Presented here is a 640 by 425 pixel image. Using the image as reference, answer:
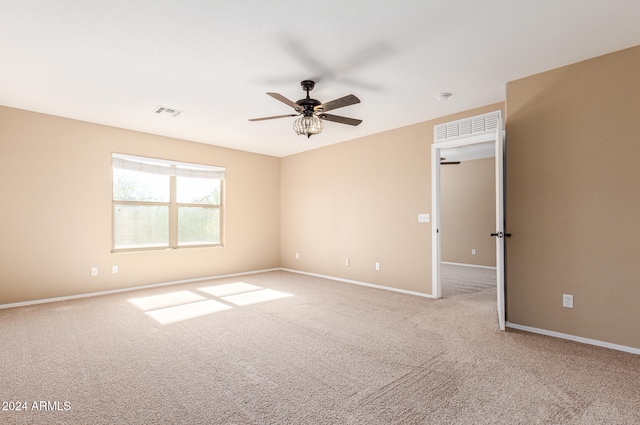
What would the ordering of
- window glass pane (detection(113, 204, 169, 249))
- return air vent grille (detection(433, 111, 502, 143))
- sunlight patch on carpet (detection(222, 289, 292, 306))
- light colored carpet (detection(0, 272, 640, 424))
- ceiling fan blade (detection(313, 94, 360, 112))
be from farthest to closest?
window glass pane (detection(113, 204, 169, 249)) → sunlight patch on carpet (detection(222, 289, 292, 306)) → return air vent grille (detection(433, 111, 502, 143)) → ceiling fan blade (detection(313, 94, 360, 112)) → light colored carpet (detection(0, 272, 640, 424))

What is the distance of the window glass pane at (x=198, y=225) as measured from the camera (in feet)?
19.2

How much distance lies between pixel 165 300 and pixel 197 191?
227 cm

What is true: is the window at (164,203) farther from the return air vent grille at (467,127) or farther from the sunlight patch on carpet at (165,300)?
the return air vent grille at (467,127)

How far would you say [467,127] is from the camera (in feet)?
13.9

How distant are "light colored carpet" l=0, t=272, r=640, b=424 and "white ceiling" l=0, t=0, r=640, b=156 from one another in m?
2.63

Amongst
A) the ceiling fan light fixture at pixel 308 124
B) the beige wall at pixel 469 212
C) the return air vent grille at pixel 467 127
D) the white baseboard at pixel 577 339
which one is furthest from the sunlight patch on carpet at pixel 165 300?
the beige wall at pixel 469 212

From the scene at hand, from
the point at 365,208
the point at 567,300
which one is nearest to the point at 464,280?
the point at 365,208

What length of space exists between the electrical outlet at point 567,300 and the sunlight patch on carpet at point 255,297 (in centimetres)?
334

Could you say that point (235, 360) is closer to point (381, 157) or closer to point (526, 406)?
point (526, 406)

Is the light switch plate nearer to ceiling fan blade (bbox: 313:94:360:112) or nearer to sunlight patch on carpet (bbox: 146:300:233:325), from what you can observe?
ceiling fan blade (bbox: 313:94:360:112)

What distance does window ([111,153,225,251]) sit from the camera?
5156mm

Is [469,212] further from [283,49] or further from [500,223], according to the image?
[283,49]

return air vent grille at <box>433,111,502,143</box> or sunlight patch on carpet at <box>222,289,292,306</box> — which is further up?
return air vent grille at <box>433,111,502,143</box>

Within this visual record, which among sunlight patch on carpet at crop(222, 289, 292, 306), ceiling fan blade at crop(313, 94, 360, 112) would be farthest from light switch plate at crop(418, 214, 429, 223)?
ceiling fan blade at crop(313, 94, 360, 112)
